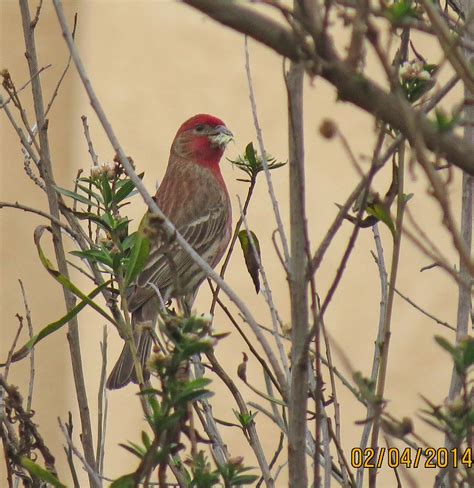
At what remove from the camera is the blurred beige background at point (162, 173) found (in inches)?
354

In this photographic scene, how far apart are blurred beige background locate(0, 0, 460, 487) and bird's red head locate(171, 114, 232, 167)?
3.91 ft

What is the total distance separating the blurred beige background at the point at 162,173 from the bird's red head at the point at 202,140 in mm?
1192

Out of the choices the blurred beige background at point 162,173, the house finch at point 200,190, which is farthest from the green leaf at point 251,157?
the blurred beige background at point 162,173

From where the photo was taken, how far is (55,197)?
11.9ft

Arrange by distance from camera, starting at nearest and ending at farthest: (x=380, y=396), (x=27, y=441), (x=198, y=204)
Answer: (x=380, y=396) < (x=27, y=441) < (x=198, y=204)

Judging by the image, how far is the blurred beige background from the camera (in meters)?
9.00

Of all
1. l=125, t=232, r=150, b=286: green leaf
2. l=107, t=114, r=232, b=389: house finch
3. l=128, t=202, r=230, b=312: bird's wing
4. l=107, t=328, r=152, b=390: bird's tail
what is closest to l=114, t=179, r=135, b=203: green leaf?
l=125, t=232, r=150, b=286: green leaf

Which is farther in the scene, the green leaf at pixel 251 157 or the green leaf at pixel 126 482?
the green leaf at pixel 251 157

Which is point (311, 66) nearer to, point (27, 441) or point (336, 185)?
point (27, 441)

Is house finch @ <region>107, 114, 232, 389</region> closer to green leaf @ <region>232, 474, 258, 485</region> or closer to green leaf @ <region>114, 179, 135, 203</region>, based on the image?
green leaf @ <region>114, 179, 135, 203</region>

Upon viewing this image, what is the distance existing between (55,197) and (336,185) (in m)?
5.71

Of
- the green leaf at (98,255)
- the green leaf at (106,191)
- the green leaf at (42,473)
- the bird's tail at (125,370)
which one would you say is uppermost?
the bird's tail at (125,370)

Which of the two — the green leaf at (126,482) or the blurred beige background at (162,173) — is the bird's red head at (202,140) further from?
the green leaf at (126,482)

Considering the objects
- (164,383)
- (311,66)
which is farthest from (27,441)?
(311,66)
